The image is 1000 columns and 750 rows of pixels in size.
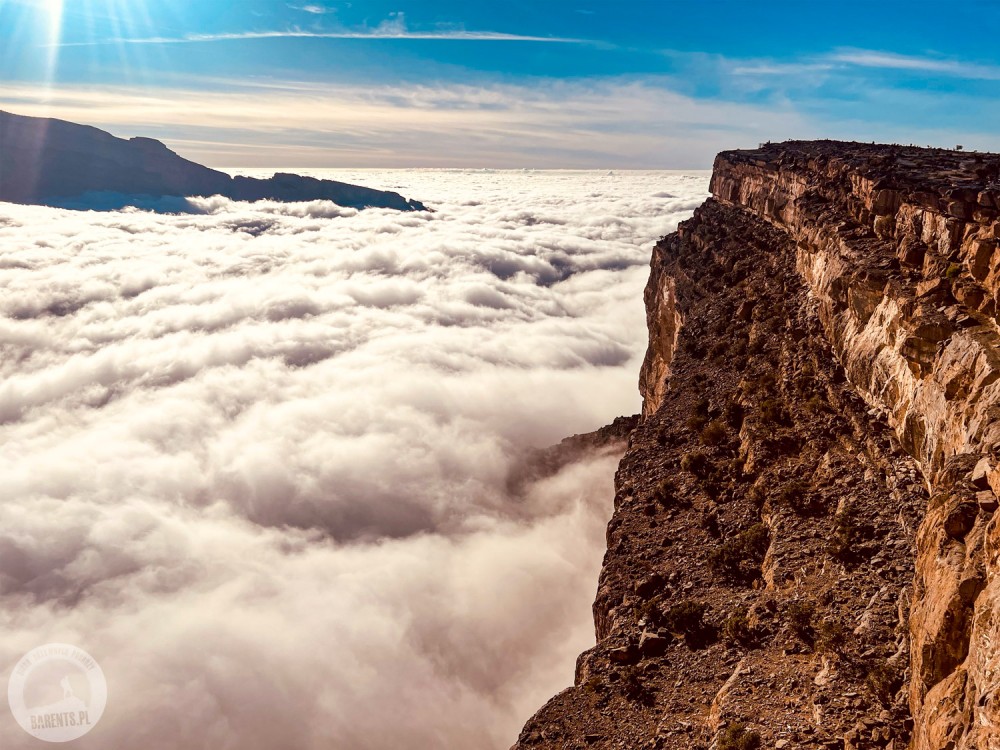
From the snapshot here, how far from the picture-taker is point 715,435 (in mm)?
25156

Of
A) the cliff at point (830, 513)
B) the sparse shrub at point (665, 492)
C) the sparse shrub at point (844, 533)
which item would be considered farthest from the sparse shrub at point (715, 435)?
the sparse shrub at point (844, 533)

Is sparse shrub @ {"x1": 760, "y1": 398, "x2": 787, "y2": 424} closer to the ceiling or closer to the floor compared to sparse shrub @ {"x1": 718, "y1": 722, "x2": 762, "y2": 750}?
closer to the ceiling

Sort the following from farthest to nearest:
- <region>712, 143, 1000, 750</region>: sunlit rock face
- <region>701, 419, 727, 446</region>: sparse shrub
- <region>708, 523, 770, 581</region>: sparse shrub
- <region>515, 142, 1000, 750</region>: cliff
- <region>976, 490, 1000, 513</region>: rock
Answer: <region>701, 419, 727, 446</region>: sparse shrub, <region>708, 523, 770, 581</region>: sparse shrub, <region>515, 142, 1000, 750</region>: cliff, <region>976, 490, 1000, 513</region>: rock, <region>712, 143, 1000, 750</region>: sunlit rock face

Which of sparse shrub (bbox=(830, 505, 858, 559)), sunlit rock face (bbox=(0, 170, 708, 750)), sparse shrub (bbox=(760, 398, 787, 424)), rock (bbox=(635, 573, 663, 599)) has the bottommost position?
sunlit rock face (bbox=(0, 170, 708, 750))

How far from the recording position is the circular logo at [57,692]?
61.3 meters

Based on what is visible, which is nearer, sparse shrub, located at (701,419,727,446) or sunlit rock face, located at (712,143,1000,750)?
sunlit rock face, located at (712,143,1000,750)

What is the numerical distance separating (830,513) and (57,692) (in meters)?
91.3

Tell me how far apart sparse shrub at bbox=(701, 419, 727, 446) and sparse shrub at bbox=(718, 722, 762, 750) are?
507 inches

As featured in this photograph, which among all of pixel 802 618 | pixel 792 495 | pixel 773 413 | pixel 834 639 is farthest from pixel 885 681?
pixel 773 413

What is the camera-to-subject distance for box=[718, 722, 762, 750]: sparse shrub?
518 inches

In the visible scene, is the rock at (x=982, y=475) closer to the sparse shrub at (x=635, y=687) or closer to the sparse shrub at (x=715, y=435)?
the sparse shrub at (x=635, y=687)

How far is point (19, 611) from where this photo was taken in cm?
7775

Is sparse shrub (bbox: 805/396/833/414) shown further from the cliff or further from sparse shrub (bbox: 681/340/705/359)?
sparse shrub (bbox: 681/340/705/359)

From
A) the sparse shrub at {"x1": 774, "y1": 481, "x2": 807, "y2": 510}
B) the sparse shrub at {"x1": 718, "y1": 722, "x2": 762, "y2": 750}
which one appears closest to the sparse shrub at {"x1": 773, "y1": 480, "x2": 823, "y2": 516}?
the sparse shrub at {"x1": 774, "y1": 481, "x2": 807, "y2": 510}
